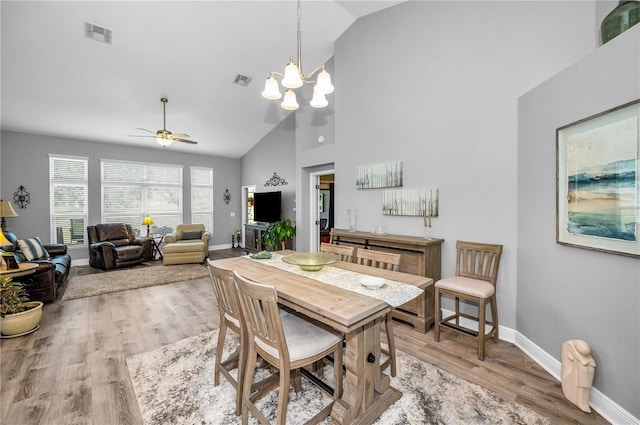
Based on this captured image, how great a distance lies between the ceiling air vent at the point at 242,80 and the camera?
5.00 m

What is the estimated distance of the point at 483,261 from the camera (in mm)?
2818

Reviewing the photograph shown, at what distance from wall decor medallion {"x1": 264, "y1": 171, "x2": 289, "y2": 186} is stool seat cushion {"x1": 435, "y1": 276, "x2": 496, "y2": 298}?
4.86 metres

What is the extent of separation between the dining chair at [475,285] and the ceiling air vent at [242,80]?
4.50 m

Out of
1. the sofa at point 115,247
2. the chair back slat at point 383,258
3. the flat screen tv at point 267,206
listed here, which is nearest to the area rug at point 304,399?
the chair back slat at point 383,258

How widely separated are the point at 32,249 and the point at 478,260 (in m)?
6.61

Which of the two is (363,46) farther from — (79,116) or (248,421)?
(79,116)

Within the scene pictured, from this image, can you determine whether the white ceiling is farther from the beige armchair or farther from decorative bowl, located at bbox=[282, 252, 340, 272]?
decorative bowl, located at bbox=[282, 252, 340, 272]

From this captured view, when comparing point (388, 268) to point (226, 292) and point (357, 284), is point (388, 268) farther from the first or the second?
point (226, 292)

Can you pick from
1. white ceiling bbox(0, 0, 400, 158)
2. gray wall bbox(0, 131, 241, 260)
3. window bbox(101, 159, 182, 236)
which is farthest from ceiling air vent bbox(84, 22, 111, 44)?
window bbox(101, 159, 182, 236)

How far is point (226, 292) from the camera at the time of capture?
1843mm

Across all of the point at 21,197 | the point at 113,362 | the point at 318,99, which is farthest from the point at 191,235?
the point at 318,99

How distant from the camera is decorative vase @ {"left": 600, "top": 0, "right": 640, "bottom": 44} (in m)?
1.72

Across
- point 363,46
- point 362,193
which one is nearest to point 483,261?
point 362,193

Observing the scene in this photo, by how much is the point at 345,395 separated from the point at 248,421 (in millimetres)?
631
